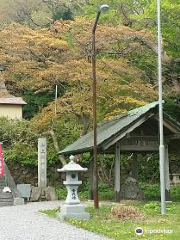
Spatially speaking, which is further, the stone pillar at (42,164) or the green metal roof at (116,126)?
the stone pillar at (42,164)

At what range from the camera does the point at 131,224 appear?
1088cm

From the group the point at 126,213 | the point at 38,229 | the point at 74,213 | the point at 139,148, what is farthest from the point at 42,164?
the point at 38,229

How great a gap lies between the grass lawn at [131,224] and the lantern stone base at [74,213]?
0.24 m

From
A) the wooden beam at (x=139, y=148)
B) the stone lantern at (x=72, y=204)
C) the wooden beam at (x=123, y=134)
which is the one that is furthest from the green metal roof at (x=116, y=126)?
the stone lantern at (x=72, y=204)

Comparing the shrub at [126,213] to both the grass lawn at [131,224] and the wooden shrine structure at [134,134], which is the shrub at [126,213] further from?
the wooden shrine structure at [134,134]

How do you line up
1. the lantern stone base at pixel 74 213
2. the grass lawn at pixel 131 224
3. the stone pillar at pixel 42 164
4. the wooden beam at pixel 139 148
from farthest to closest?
the stone pillar at pixel 42 164, the wooden beam at pixel 139 148, the lantern stone base at pixel 74 213, the grass lawn at pixel 131 224

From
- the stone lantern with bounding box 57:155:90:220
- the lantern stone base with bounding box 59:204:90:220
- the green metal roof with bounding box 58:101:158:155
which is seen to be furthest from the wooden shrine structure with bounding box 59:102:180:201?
the lantern stone base with bounding box 59:204:90:220

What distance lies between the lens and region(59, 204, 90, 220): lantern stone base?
12.4 meters

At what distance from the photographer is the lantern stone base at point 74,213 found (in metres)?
12.4

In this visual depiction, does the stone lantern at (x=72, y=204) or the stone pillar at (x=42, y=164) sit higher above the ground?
the stone pillar at (x=42, y=164)

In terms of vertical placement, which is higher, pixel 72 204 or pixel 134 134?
pixel 134 134

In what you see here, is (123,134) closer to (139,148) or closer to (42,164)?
(139,148)

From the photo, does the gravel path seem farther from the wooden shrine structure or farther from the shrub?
the wooden shrine structure

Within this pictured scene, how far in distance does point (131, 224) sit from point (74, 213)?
2.18m
